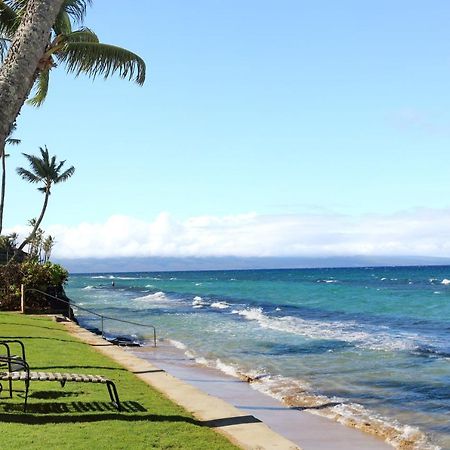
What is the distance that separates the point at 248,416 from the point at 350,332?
22.6m

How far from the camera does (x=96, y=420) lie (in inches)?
328

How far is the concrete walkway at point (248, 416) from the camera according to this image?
8586 millimetres

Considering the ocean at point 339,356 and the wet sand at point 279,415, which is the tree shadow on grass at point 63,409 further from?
the ocean at point 339,356

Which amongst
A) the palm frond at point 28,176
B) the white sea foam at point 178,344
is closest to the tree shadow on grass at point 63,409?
the white sea foam at point 178,344

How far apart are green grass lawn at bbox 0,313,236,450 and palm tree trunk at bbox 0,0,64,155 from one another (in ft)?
13.6

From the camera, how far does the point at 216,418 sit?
9336 mm

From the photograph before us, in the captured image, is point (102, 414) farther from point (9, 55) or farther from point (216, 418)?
point (9, 55)

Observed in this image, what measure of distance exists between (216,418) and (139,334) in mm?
19309

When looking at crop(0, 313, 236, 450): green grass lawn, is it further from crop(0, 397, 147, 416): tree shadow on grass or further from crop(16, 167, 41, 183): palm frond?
crop(16, 167, 41, 183): palm frond

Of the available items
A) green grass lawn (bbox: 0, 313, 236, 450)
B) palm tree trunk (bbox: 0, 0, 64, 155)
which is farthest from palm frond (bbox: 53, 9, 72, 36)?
palm tree trunk (bbox: 0, 0, 64, 155)

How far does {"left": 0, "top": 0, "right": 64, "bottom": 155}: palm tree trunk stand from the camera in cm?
445

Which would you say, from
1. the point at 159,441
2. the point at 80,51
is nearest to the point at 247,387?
the point at 159,441

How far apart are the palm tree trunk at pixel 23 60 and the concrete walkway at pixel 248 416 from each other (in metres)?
5.31

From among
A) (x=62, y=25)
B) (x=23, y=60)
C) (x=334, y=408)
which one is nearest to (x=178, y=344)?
(x=334, y=408)
